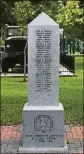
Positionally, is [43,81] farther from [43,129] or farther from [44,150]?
[44,150]

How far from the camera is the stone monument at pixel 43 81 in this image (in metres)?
8.33

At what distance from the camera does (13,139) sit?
902cm

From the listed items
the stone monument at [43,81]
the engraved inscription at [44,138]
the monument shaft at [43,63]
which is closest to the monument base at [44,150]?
the stone monument at [43,81]

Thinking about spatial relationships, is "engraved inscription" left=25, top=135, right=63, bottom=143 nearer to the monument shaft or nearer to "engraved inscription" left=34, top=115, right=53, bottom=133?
"engraved inscription" left=34, top=115, right=53, bottom=133

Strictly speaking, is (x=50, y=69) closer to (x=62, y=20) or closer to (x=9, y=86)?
(x=9, y=86)

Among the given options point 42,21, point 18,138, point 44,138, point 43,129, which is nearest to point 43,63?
point 42,21

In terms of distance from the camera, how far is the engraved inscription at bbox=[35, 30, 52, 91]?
8.33 m

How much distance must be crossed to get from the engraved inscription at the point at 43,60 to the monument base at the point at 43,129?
0.41 meters

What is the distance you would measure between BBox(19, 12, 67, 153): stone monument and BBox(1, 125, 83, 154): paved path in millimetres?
210

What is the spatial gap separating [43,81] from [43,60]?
35 cm

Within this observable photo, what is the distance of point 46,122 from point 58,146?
0.44m

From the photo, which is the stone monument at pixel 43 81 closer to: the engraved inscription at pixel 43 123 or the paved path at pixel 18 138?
the engraved inscription at pixel 43 123

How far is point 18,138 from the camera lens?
912 centimetres

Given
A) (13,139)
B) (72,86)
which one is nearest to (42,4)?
(72,86)
